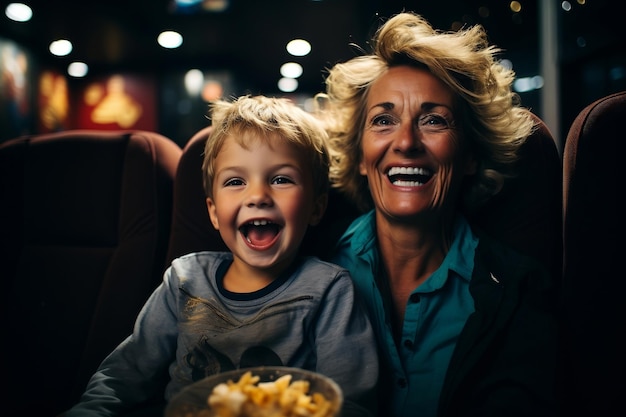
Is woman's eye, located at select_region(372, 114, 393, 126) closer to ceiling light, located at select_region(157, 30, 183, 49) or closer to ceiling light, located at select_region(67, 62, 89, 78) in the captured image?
ceiling light, located at select_region(157, 30, 183, 49)

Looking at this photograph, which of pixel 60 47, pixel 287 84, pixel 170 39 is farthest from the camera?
pixel 170 39

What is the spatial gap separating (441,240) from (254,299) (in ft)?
1.60

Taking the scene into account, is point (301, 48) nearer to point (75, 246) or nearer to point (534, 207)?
point (75, 246)

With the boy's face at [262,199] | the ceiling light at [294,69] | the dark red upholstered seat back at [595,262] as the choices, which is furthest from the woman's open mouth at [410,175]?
the ceiling light at [294,69]

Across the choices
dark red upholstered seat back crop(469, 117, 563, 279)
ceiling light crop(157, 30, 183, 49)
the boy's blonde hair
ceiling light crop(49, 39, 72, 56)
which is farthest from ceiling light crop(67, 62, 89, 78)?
dark red upholstered seat back crop(469, 117, 563, 279)

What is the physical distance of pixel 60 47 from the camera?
551 cm

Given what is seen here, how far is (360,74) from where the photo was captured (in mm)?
1269

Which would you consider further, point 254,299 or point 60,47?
point 60,47

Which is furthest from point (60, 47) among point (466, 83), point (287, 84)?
point (466, 83)

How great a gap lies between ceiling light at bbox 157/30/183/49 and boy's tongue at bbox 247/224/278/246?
486 centimetres

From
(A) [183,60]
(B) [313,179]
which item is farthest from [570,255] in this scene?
(A) [183,60]

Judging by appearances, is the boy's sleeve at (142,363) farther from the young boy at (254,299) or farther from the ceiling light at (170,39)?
the ceiling light at (170,39)

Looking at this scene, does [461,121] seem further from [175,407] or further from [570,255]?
[175,407]

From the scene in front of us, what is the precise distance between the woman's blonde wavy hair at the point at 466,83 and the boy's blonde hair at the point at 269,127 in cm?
17
